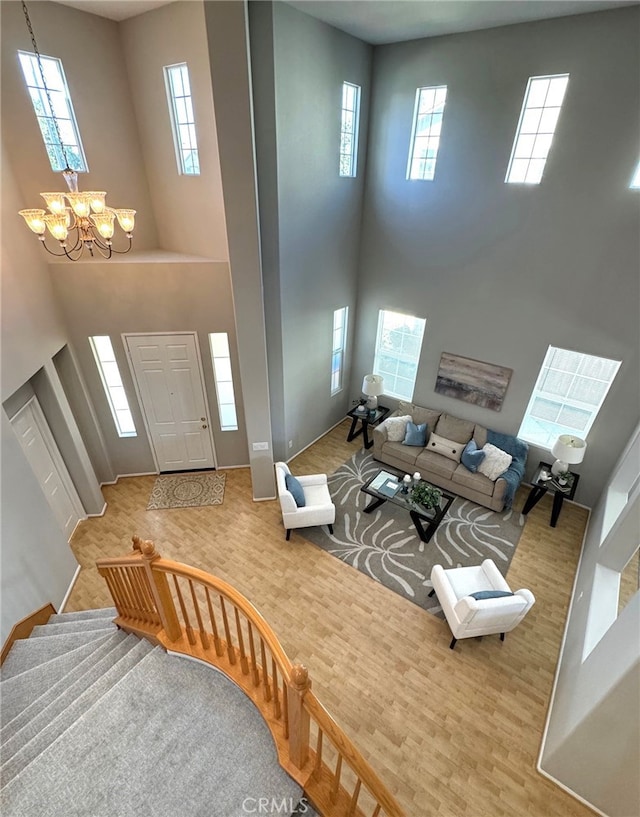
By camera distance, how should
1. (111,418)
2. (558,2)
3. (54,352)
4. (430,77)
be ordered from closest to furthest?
(558,2), (54,352), (430,77), (111,418)

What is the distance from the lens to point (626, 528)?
3.47 meters

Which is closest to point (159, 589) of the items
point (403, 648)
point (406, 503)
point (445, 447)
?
point (403, 648)

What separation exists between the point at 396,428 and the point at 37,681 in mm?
4906

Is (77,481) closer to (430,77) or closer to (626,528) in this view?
(626,528)

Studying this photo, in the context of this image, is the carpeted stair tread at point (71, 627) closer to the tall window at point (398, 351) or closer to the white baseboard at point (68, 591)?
the white baseboard at point (68, 591)

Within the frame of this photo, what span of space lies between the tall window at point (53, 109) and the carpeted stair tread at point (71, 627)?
15.6ft

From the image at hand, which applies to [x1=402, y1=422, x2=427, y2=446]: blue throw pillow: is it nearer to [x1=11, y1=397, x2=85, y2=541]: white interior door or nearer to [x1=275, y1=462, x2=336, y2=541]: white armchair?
[x1=275, y1=462, x2=336, y2=541]: white armchair

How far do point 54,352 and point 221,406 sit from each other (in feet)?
6.95

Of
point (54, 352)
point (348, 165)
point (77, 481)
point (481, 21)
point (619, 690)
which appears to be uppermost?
point (481, 21)

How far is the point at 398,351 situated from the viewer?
6.59m

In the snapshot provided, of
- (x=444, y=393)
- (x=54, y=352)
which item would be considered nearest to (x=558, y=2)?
(x=444, y=393)

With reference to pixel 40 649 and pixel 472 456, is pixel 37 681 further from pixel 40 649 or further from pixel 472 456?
pixel 472 456

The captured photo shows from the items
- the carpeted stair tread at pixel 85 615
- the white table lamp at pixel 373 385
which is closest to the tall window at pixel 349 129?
the white table lamp at pixel 373 385

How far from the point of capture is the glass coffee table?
4781 mm
